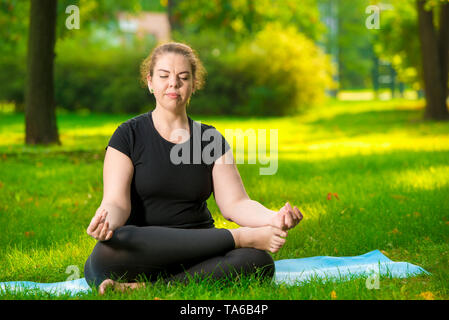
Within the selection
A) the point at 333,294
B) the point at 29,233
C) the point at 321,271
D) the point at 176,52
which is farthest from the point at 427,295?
the point at 29,233

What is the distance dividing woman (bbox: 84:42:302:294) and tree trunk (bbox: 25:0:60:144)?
8.10 meters

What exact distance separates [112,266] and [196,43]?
22702 mm

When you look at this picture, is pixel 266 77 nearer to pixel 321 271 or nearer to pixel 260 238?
pixel 321 271

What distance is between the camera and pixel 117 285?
3.59 metres

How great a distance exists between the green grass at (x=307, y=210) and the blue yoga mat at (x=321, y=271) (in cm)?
13

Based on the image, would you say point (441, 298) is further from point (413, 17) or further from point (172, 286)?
point (413, 17)

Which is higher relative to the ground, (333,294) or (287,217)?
(287,217)

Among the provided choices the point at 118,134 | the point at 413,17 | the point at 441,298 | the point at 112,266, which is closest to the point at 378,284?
the point at 441,298

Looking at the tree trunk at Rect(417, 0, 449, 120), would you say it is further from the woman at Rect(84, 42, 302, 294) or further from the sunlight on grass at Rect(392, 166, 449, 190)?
the woman at Rect(84, 42, 302, 294)

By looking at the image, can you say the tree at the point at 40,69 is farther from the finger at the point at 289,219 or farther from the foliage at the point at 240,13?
the finger at the point at 289,219

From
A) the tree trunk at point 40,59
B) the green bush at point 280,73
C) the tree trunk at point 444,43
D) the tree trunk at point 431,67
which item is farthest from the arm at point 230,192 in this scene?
the green bush at point 280,73

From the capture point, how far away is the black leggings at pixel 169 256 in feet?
11.7

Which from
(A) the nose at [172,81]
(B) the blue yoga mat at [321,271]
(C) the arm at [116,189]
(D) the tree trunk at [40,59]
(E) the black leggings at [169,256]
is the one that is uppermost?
(D) the tree trunk at [40,59]

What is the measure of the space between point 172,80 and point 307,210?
9.32ft
